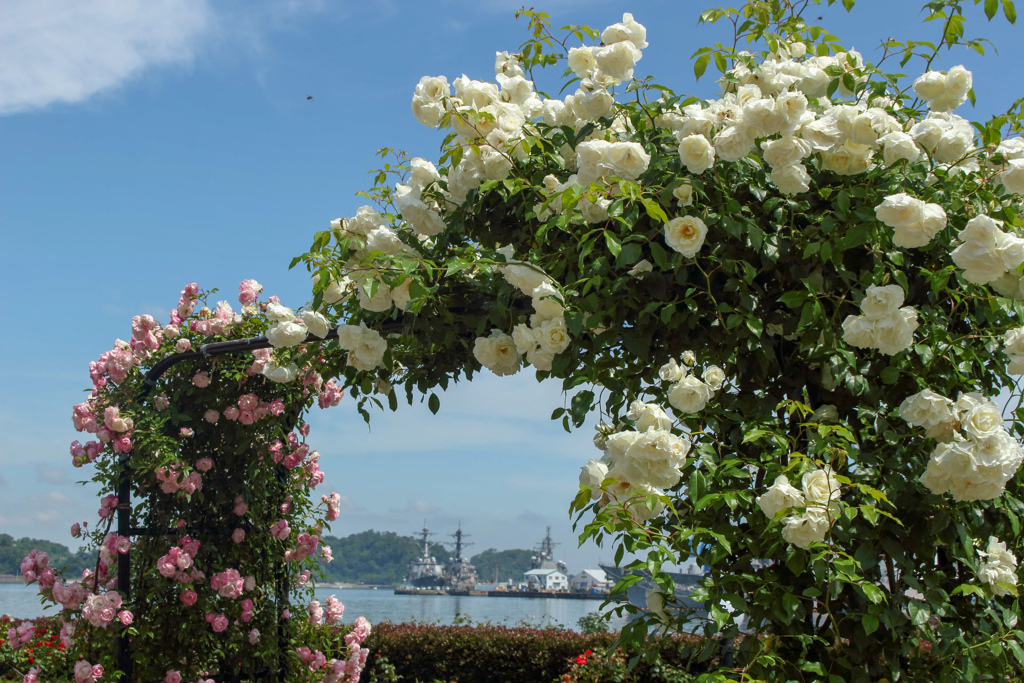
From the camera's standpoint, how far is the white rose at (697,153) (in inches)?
79.2

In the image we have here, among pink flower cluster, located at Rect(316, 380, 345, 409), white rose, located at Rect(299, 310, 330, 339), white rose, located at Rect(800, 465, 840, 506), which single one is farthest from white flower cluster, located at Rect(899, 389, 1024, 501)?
pink flower cluster, located at Rect(316, 380, 345, 409)

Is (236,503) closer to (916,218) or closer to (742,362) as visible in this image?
(742,362)

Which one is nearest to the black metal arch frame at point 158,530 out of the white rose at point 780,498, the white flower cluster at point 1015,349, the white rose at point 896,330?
the white rose at point 780,498

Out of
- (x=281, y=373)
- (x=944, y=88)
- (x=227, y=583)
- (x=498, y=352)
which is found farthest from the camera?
(x=227, y=583)

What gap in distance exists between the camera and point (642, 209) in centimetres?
220

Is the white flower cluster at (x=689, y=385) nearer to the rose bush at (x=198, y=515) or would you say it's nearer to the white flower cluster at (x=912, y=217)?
the white flower cluster at (x=912, y=217)

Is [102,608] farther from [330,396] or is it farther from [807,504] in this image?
[807,504]

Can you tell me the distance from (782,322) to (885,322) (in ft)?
0.91

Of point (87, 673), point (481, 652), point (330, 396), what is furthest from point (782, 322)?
point (481, 652)

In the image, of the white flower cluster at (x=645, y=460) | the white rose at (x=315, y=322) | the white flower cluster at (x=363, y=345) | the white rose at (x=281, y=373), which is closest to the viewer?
the white flower cluster at (x=645, y=460)

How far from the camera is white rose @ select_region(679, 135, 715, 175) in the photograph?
201cm

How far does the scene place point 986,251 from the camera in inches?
73.6

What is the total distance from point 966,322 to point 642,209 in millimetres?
934

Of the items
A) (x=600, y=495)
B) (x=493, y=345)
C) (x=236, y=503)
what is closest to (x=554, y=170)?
(x=493, y=345)
